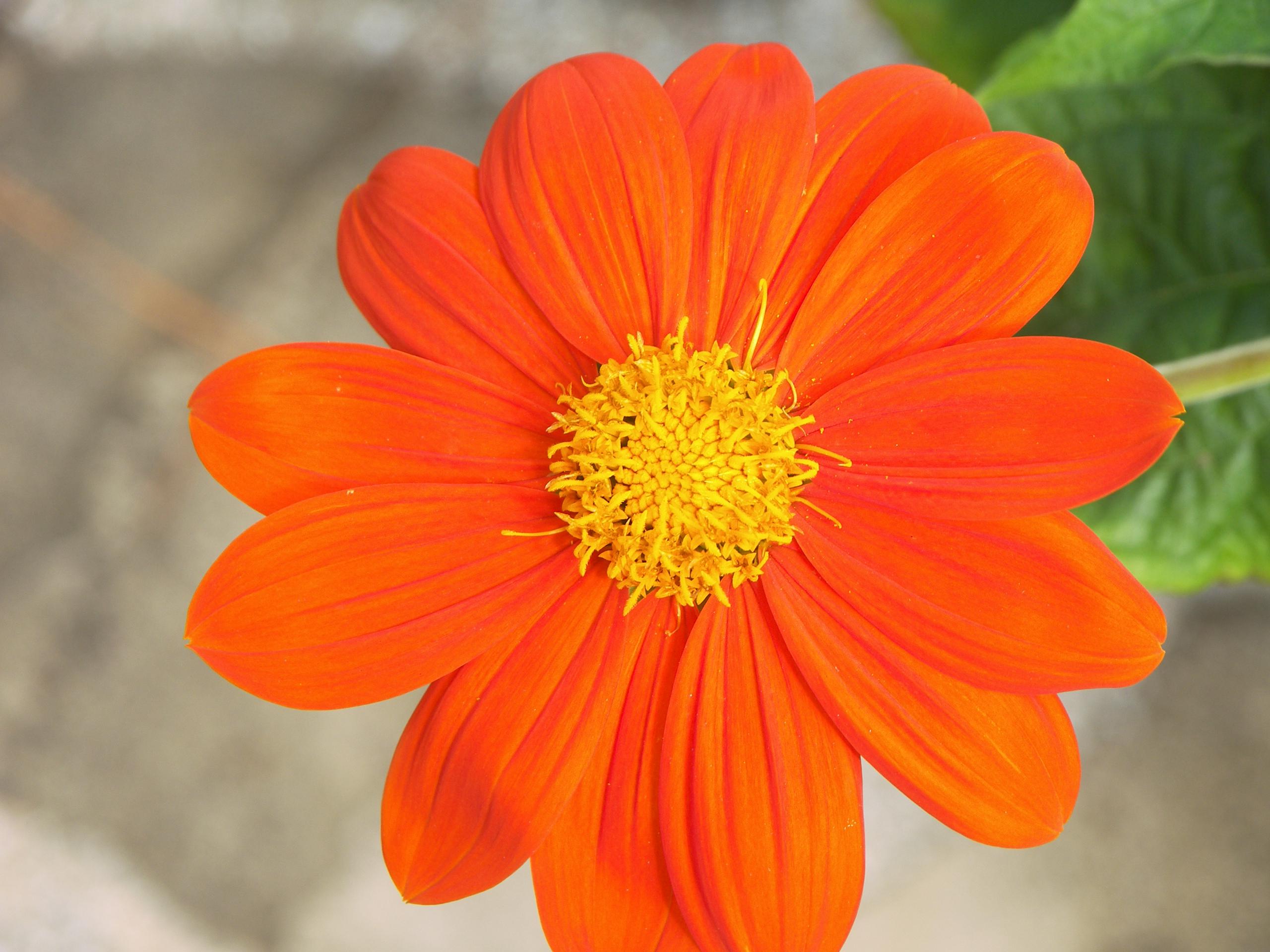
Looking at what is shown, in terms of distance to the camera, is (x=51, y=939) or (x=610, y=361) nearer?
(x=610, y=361)

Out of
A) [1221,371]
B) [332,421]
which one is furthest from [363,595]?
[1221,371]

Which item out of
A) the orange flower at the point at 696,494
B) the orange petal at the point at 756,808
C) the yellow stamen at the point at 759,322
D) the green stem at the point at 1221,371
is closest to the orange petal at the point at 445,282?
the orange flower at the point at 696,494

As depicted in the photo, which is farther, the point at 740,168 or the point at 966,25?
the point at 966,25

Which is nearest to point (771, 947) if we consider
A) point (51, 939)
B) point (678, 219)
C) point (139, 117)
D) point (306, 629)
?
point (306, 629)

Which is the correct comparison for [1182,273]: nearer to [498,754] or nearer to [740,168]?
[740,168]

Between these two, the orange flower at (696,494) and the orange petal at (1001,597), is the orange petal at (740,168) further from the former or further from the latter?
the orange petal at (1001,597)

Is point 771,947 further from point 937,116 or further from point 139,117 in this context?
point 139,117
